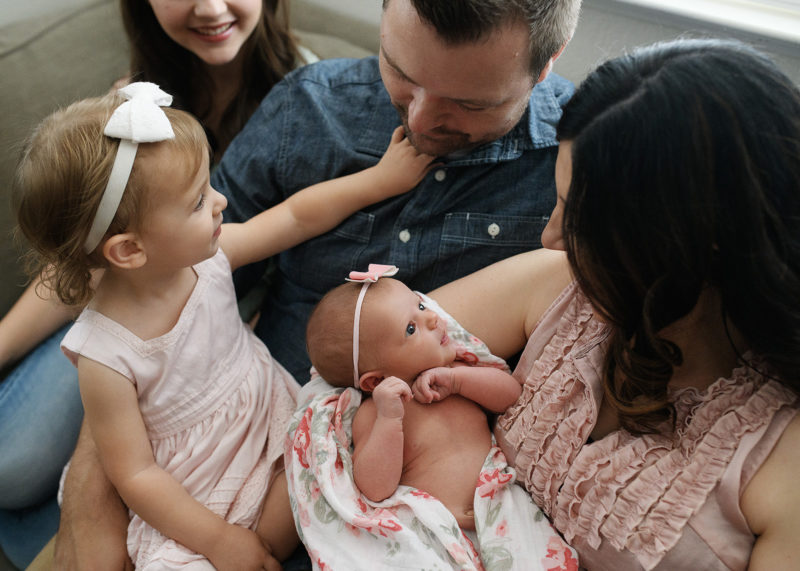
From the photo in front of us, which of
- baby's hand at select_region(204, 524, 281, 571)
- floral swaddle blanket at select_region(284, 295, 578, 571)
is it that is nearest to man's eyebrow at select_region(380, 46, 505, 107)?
floral swaddle blanket at select_region(284, 295, 578, 571)

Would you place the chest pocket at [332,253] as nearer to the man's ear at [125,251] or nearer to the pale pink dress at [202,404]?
the pale pink dress at [202,404]

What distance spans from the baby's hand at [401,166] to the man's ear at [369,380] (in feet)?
1.36

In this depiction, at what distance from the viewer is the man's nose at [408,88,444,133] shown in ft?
3.95

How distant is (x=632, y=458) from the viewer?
3.32 ft

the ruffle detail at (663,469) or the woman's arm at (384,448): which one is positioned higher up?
the ruffle detail at (663,469)

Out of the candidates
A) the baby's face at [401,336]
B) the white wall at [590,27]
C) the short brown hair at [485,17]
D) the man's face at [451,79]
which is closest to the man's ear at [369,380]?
the baby's face at [401,336]

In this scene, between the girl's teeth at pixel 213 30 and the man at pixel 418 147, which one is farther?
the girl's teeth at pixel 213 30

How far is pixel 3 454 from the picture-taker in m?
1.44

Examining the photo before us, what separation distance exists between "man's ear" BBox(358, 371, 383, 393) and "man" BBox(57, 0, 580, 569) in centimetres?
28

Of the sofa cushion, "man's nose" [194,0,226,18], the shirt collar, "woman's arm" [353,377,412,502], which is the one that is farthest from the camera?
the sofa cushion

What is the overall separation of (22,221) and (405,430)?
784 millimetres

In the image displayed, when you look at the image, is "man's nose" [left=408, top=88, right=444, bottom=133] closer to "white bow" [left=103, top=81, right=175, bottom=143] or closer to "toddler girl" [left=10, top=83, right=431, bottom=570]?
"toddler girl" [left=10, top=83, right=431, bottom=570]

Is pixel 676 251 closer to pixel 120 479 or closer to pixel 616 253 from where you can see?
pixel 616 253

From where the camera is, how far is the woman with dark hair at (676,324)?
0.80 metres
